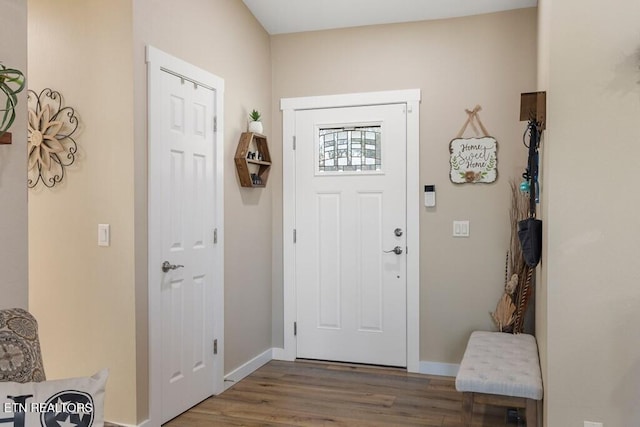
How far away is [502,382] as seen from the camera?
2.53 metres

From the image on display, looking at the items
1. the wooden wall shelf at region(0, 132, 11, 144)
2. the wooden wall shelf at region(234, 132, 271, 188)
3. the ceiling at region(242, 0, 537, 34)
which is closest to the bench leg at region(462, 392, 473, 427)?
the wooden wall shelf at region(234, 132, 271, 188)

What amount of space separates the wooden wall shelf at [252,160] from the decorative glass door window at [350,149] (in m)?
0.46

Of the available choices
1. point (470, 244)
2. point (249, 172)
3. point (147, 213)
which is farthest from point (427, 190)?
point (147, 213)

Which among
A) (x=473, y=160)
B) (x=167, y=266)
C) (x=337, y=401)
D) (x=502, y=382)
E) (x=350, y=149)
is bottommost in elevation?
(x=337, y=401)

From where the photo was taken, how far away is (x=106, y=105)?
2.85 metres

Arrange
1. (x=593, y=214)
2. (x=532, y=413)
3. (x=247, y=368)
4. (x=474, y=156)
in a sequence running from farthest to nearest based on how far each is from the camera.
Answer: (x=247, y=368)
(x=474, y=156)
(x=532, y=413)
(x=593, y=214)

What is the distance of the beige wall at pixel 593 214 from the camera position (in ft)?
7.21

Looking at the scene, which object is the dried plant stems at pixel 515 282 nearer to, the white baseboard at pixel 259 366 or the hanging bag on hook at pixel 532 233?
the white baseboard at pixel 259 366

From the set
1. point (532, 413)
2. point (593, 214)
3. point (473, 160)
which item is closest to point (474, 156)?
point (473, 160)

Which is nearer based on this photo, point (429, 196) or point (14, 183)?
point (14, 183)

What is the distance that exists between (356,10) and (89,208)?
95.7 inches

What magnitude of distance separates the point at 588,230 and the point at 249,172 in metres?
2.42

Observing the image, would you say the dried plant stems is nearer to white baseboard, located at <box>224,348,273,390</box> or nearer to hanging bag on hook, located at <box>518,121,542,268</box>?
hanging bag on hook, located at <box>518,121,542,268</box>

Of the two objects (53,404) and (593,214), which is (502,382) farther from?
(53,404)
